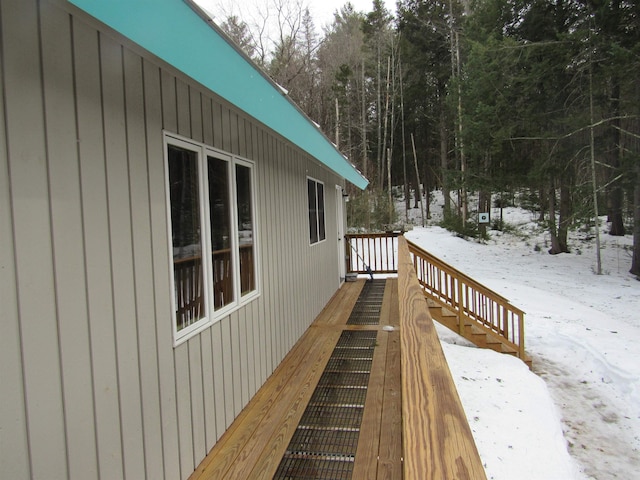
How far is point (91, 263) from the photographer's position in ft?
4.82

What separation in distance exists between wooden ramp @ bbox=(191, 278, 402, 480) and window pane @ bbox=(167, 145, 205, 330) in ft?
2.85

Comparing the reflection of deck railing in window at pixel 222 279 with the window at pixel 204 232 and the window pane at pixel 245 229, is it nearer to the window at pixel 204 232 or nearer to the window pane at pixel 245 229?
the window at pixel 204 232

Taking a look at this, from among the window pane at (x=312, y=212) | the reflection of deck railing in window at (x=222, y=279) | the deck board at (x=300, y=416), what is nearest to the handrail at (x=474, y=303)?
the window pane at (x=312, y=212)

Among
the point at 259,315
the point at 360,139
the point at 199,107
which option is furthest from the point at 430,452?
the point at 360,139

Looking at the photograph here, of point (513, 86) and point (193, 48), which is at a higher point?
point (513, 86)

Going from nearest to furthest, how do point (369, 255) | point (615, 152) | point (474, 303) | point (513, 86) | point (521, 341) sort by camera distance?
1. point (521, 341)
2. point (474, 303)
3. point (369, 255)
4. point (513, 86)
5. point (615, 152)

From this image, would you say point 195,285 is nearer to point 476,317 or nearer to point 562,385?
point 562,385

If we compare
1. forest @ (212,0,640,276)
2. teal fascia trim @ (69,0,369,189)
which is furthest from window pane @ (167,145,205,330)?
forest @ (212,0,640,276)

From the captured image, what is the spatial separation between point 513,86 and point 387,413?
35.3 ft

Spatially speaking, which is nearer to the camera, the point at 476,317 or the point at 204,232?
the point at 204,232

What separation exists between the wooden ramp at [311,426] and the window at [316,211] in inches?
71.0

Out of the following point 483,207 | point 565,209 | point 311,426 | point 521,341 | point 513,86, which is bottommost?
point 521,341

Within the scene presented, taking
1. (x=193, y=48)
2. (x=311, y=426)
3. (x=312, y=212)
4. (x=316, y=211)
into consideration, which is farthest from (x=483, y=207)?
(x=193, y=48)

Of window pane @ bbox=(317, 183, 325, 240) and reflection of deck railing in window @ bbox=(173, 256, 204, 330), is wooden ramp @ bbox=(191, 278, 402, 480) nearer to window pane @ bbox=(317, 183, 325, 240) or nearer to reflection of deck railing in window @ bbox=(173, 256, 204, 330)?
reflection of deck railing in window @ bbox=(173, 256, 204, 330)
